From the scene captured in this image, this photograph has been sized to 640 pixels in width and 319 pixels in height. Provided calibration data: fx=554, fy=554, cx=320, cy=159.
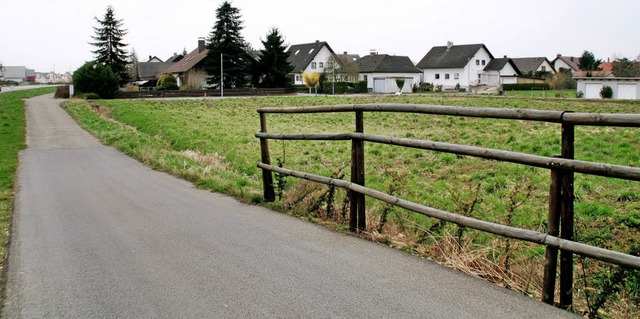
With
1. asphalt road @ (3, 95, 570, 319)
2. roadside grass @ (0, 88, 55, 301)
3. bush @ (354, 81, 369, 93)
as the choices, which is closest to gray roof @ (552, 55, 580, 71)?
bush @ (354, 81, 369, 93)

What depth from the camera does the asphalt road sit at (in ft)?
13.2

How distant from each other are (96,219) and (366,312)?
180 inches

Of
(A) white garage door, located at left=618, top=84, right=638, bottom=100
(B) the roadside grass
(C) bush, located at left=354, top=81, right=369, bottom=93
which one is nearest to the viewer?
(B) the roadside grass

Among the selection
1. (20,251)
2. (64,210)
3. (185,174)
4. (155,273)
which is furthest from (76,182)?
(155,273)

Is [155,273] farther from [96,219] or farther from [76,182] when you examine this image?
[76,182]

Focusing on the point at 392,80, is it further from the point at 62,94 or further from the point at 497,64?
the point at 62,94

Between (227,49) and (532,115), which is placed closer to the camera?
(532,115)

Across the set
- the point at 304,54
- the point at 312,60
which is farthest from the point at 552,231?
the point at 304,54

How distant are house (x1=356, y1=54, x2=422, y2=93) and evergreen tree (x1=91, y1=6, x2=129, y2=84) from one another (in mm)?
33310

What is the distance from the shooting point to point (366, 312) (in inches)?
154

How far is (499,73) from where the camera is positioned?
3179 inches

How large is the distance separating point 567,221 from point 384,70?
248ft

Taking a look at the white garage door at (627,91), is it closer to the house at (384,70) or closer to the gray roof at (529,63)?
the house at (384,70)

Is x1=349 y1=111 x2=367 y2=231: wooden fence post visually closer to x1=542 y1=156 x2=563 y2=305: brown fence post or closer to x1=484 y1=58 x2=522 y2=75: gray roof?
x1=542 y1=156 x2=563 y2=305: brown fence post
